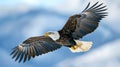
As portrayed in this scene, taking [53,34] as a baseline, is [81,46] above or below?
below

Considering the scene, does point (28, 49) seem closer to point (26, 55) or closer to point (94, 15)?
point (26, 55)

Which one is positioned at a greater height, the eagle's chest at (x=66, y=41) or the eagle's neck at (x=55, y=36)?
the eagle's neck at (x=55, y=36)

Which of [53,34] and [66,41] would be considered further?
[53,34]

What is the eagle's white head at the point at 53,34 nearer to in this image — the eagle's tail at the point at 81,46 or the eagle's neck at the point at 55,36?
the eagle's neck at the point at 55,36

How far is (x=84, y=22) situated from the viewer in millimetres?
12227

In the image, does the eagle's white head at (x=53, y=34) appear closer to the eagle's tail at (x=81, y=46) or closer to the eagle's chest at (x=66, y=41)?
the eagle's chest at (x=66, y=41)

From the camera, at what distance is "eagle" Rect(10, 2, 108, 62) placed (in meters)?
11.2

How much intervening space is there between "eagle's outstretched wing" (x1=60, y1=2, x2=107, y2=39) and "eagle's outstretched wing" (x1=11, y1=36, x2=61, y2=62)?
0.47 meters

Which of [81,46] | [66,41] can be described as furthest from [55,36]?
[81,46]

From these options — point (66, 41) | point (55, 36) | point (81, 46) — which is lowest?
point (81, 46)

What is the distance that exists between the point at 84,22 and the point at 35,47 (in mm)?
1551

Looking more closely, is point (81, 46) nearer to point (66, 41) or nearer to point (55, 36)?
point (66, 41)

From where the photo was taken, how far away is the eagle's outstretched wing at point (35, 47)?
1116cm

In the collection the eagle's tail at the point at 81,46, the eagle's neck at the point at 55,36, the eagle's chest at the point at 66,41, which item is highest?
the eagle's neck at the point at 55,36
